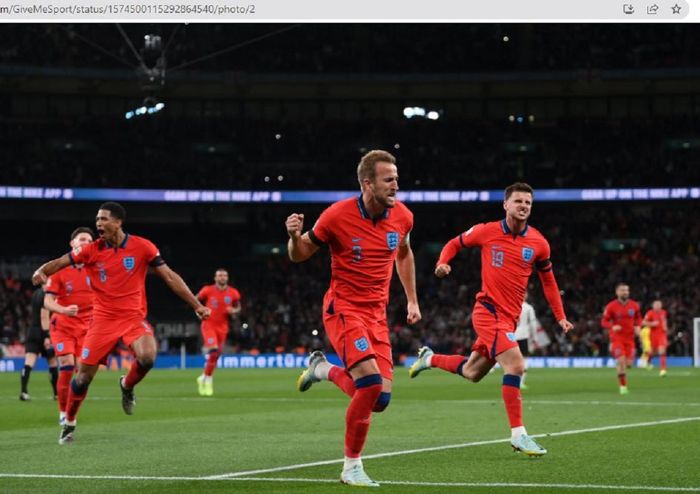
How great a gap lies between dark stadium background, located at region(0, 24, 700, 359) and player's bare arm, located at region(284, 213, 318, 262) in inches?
1733

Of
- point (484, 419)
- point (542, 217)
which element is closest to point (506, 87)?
point (542, 217)

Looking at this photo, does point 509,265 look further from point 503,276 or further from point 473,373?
point 473,373

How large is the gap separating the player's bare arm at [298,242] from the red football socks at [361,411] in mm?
1058

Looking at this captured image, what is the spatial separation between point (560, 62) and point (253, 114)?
600 inches

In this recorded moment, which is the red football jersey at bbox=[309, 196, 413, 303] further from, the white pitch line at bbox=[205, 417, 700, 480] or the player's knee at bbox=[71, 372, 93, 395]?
the player's knee at bbox=[71, 372, 93, 395]

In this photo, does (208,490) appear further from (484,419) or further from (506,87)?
(506,87)

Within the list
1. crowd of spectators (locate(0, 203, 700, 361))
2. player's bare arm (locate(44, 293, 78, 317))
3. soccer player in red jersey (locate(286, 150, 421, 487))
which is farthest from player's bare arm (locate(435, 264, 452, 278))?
crowd of spectators (locate(0, 203, 700, 361))

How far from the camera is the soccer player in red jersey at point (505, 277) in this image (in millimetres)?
13000

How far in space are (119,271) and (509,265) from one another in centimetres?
430

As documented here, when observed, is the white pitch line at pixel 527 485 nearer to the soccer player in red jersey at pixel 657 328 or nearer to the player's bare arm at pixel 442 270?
the player's bare arm at pixel 442 270

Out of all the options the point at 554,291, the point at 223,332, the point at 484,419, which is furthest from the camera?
the point at 223,332

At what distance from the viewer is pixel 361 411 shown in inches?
381

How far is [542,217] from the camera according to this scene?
6206 centimetres
